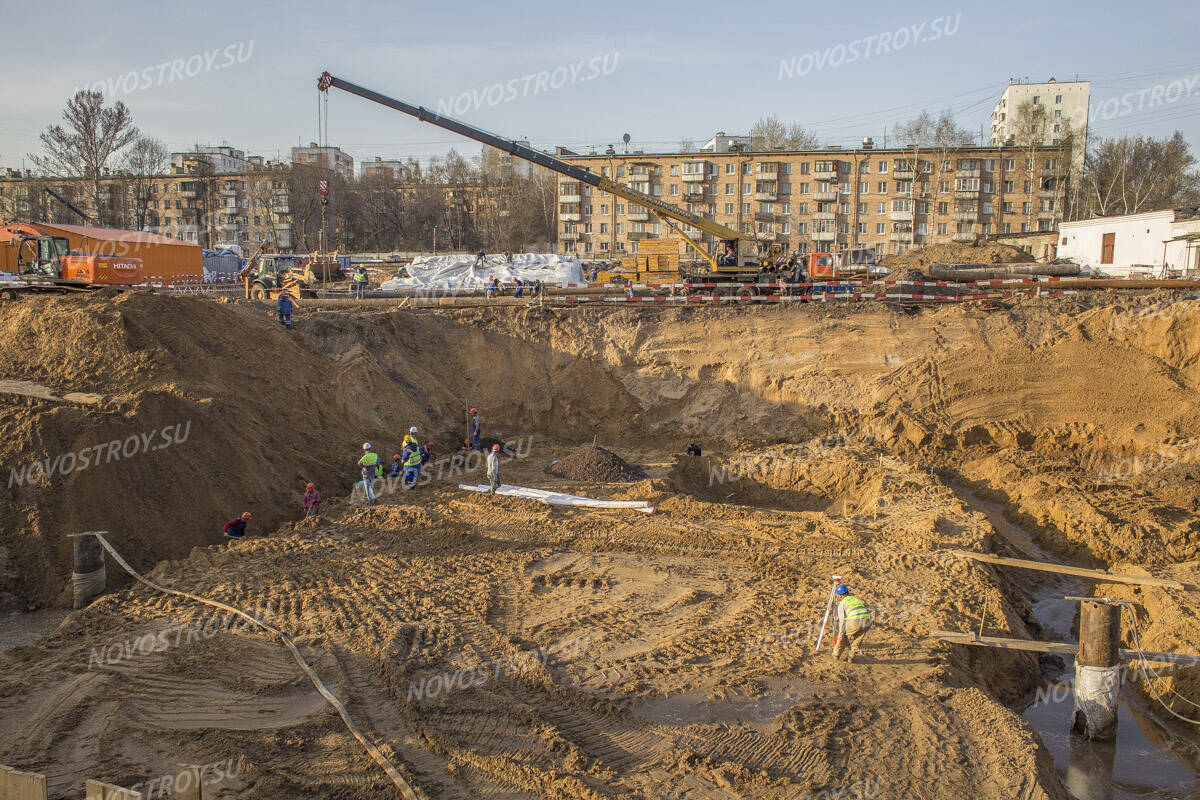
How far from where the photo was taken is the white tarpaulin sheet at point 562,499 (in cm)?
1329

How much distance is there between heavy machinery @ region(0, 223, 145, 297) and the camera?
1700 cm

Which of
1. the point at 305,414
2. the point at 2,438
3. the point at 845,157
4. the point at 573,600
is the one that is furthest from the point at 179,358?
the point at 845,157

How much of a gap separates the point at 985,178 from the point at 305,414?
54.8 m

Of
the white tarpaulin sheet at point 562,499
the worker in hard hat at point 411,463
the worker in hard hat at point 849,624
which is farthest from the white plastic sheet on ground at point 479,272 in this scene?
the worker in hard hat at point 849,624

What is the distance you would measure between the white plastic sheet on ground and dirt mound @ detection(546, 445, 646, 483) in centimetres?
1569

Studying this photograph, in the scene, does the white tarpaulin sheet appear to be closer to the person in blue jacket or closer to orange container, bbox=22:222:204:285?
the person in blue jacket

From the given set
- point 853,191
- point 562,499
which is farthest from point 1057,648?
point 853,191

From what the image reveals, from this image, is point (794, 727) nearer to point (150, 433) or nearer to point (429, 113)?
point (150, 433)

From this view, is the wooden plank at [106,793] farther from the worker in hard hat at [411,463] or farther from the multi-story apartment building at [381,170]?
the multi-story apartment building at [381,170]

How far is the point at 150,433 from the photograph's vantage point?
12016mm

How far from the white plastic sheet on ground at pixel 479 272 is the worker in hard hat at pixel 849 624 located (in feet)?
78.0

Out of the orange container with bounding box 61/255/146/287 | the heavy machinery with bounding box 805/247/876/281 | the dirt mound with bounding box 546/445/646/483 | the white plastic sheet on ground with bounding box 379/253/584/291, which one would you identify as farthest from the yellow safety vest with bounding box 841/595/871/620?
the white plastic sheet on ground with bounding box 379/253/584/291

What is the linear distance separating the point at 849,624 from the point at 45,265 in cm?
2177

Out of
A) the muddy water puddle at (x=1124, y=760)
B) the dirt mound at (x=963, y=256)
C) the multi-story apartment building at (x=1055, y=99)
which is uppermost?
the multi-story apartment building at (x=1055, y=99)
